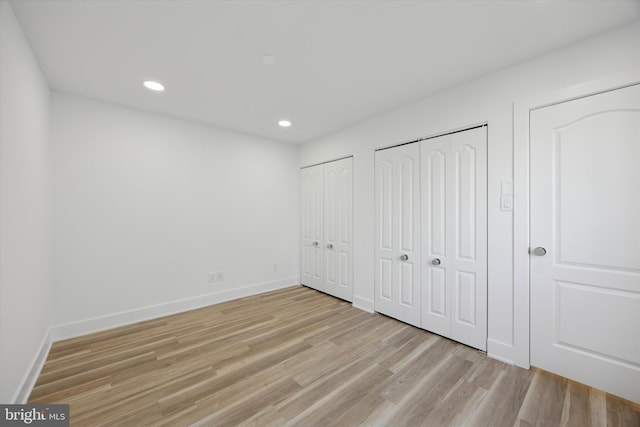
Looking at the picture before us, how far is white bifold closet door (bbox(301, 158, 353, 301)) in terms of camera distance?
A: 374cm

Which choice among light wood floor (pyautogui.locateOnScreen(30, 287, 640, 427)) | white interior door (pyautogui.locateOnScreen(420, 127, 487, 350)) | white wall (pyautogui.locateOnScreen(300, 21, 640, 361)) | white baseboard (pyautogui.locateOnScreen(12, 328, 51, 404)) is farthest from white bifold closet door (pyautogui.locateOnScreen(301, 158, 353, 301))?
white baseboard (pyautogui.locateOnScreen(12, 328, 51, 404))

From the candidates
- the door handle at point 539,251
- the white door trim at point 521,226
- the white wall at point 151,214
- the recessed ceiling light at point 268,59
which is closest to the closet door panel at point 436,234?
the white door trim at point 521,226

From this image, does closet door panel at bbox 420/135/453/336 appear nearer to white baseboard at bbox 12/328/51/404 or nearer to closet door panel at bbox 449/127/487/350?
closet door panel at bbox 449/127/487/350

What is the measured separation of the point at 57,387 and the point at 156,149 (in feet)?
8.33

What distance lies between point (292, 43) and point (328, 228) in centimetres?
271

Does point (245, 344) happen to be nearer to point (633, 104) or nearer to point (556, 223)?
point (556, 223)

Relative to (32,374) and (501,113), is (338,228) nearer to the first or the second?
(501,113)

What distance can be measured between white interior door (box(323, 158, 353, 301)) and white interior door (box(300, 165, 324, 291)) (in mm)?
146

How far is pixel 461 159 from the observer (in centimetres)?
247

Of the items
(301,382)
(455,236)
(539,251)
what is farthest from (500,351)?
(301,382)

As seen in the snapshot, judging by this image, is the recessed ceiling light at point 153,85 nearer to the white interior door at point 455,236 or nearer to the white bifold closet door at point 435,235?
the white bifold closet door at point 435,235

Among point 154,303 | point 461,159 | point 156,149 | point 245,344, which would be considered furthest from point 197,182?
point 461,159

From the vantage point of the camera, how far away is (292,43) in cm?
187

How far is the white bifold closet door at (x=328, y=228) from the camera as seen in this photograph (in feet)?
12.3
